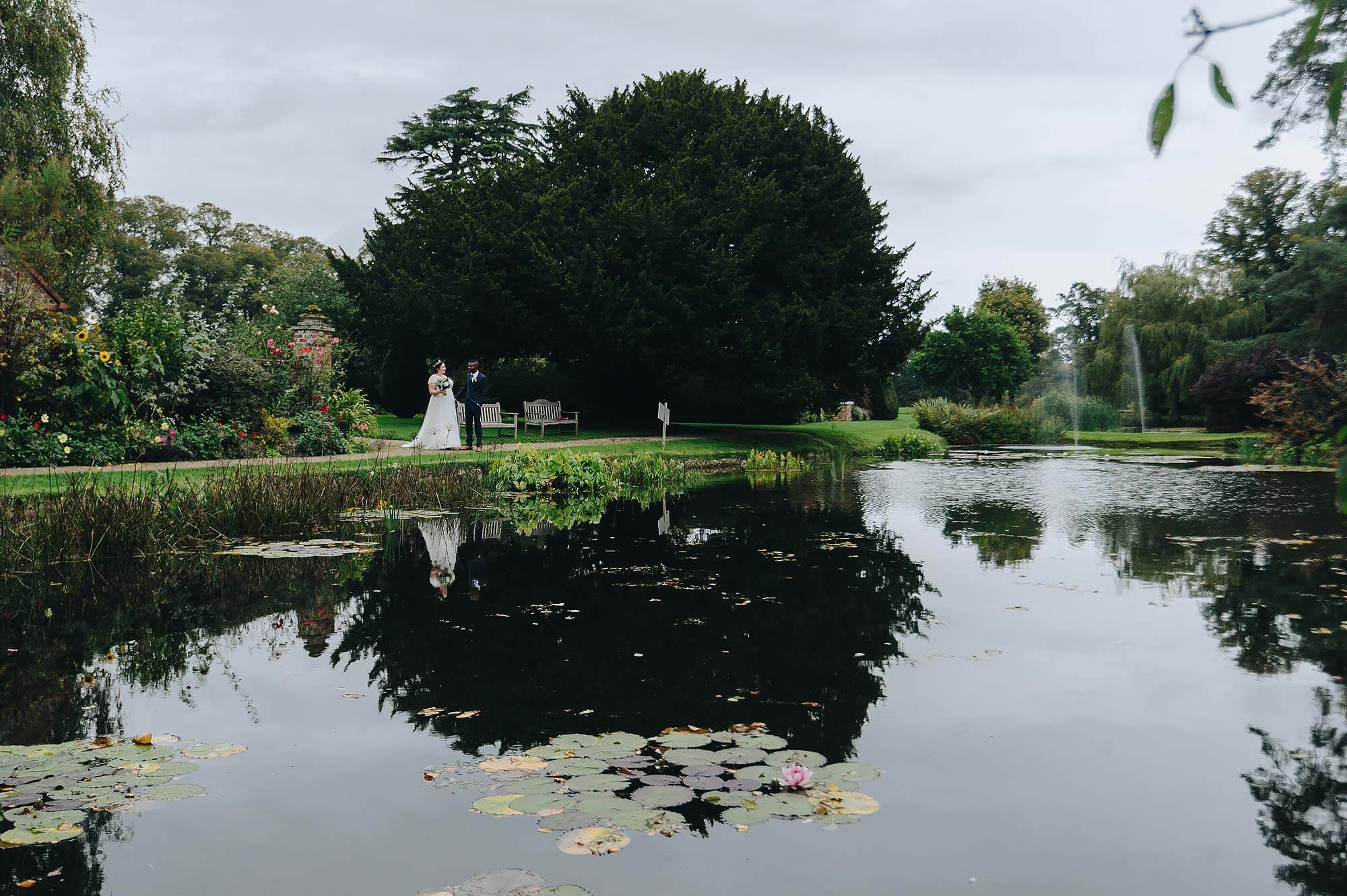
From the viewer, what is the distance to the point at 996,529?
13703 millimetres

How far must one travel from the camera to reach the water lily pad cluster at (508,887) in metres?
3.52

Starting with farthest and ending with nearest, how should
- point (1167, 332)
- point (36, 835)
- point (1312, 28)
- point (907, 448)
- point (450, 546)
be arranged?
point (1167, 332)
point (907, 448)
point (450, 546)
point (36, 835)
point (1312, 28)

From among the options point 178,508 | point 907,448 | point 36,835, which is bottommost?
point 36,835

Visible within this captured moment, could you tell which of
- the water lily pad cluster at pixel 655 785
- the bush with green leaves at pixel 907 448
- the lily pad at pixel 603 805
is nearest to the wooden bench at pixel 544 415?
the bush with green leaves at pixel 907 448

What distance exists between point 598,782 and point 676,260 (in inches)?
992

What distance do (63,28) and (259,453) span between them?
17489 millimetres

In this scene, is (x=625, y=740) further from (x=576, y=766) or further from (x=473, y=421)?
(x=473, y=421)

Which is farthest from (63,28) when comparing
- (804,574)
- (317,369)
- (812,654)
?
(812,654)

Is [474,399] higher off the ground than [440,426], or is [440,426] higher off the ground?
[474,399]

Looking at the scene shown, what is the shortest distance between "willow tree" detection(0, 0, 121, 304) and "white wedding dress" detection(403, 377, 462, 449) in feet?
35.3

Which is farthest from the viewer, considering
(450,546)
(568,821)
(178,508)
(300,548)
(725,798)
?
(450,546)

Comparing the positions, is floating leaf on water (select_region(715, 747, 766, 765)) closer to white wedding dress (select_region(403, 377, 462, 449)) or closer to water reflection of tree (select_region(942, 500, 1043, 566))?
water reflection of tree (select_region(942, 500, 1043, 566))

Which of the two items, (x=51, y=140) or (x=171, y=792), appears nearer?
(x=171, y=792)

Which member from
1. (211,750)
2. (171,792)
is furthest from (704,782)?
(211,750)
